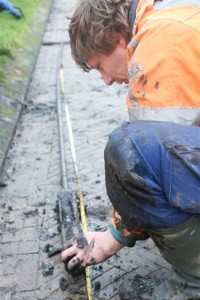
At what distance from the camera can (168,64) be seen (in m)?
2.18

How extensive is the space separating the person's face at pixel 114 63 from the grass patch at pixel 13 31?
4630mm

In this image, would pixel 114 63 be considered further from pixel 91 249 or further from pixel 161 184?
pixel 91 249

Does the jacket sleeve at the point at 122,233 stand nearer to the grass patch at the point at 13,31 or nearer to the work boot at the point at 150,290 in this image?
the work boot at the point at 150,290

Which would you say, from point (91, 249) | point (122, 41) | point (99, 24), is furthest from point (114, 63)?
point (91, 249)

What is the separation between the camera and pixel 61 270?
3266 millimetres

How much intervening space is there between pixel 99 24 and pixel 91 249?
1.29 meters

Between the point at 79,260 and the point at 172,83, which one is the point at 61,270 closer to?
the point at 79,260

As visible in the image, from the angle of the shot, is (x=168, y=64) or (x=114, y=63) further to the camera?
(x=114, y=63)

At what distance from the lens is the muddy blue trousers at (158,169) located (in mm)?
2240

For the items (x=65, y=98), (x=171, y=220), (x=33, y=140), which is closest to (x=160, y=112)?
(x=171, y=220)

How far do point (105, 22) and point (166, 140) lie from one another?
2.46ft

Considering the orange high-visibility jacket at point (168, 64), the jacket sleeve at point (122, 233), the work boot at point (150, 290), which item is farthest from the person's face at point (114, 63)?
the work boot at point (150, 290)

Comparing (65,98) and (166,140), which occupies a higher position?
(166,140)

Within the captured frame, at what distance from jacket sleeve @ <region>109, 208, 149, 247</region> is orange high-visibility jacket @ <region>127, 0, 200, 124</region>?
0.63m
